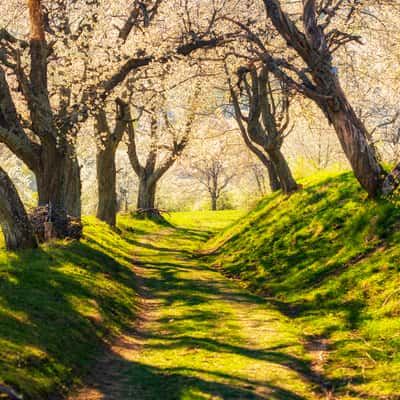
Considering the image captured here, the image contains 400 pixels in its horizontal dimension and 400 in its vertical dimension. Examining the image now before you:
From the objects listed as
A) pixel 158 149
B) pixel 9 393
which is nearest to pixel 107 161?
pixel 158 149

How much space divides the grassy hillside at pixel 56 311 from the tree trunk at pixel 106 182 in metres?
11.1

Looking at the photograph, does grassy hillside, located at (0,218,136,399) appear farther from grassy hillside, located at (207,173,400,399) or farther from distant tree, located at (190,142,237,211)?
distant tree, located at (190,142,237,211)

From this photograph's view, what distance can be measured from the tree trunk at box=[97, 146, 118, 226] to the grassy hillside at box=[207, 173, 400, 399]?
7625 millimetres

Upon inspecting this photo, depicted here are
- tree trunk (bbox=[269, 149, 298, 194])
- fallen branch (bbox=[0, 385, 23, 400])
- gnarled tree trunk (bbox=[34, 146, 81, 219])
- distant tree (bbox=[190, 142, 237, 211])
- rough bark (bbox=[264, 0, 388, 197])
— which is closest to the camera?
fallen branch (bbox=[0, 385, 23, 400])

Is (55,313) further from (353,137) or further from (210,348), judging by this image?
(353,137)

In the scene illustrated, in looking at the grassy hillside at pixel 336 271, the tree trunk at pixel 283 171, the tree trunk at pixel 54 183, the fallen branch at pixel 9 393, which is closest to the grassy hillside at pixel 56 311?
the fallen branch at pixel 9 393

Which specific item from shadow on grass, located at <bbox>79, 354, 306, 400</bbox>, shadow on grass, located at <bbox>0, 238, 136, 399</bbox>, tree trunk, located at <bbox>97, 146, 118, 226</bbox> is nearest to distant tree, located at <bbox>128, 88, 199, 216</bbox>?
tree trunk, located at <bbox>97, 146, 118, 226</bbox>

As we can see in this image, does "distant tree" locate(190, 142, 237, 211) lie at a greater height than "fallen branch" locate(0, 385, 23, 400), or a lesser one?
greater

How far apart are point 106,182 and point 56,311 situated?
21.1m

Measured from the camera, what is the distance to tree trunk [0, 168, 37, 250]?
20.4 meters

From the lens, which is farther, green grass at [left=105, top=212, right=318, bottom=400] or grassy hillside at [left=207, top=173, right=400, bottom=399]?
grassy hillside at [left=207, top=173, right=400, bottom=399]

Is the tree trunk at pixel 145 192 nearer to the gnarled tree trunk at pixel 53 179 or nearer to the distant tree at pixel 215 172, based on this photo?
the gnarled tree trunk at pixel 53 179

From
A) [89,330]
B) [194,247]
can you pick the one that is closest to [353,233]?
[89,330]

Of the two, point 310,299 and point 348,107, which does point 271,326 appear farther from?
point 348,107
